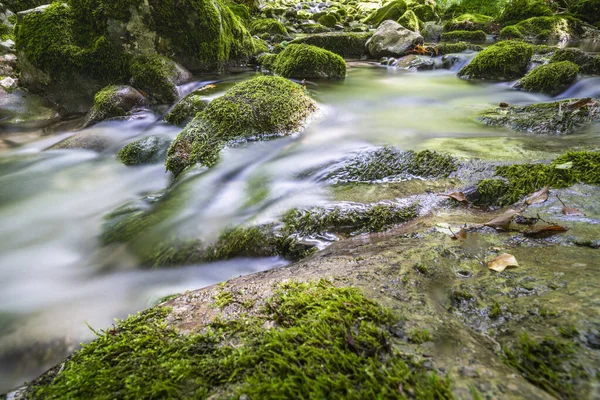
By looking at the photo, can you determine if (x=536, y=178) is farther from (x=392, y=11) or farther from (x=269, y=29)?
(x=392, y=11)

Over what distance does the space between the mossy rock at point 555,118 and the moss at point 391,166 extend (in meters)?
1.80

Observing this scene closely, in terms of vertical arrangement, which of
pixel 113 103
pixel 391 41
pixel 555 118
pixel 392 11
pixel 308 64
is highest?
pixel 392 11

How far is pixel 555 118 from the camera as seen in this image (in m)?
3.86

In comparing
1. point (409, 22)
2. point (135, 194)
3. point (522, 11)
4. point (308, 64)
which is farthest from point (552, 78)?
point (522, 11)

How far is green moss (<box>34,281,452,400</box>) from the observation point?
3.11 feet

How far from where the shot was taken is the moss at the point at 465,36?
1373 cm

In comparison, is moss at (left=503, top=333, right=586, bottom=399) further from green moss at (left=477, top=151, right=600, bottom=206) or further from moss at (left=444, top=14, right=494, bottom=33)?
moss at (left=444, top=14, right=494, bottom=33)

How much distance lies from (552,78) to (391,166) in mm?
5421

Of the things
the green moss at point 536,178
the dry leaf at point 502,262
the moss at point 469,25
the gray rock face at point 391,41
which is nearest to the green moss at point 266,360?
the dry leaf at point 502,262

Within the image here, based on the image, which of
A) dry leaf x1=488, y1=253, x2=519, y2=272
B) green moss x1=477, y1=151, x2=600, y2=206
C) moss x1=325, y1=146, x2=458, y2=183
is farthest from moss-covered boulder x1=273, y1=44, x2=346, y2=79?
dry leaf x1=488, y1=253, x2=519, y2=272

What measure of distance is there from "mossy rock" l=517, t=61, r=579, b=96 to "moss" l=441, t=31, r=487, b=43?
8912 mm

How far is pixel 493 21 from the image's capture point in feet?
52.8

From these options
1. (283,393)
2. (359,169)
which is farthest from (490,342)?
(359,169)

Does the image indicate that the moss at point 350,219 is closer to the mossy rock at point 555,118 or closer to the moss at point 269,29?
the mossy rock at point 555,118
